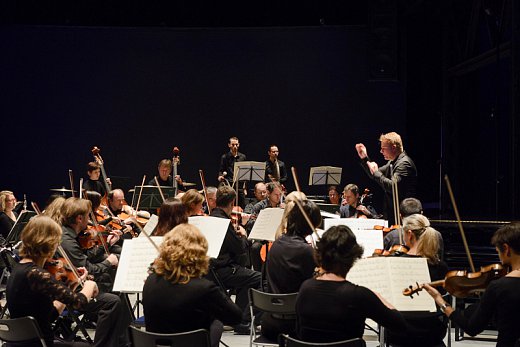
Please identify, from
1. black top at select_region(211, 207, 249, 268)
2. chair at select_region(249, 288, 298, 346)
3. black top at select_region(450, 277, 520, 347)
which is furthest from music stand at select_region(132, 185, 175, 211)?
black top at select_region(450, 277, 520, 347)

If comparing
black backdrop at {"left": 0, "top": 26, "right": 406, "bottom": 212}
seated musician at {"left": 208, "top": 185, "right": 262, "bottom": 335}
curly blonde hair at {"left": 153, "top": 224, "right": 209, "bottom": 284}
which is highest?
black backdrop at {"left": 0, "top": 26, "right": 406, "bottom": 212}

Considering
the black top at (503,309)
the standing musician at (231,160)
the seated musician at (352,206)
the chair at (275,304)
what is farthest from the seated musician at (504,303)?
the standing musician at (231,160)

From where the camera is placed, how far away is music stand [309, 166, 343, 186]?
10.9 meters

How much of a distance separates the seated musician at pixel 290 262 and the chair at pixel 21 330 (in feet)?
4.83

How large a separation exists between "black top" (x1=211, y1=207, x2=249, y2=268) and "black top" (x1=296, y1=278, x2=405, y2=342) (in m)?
2.62

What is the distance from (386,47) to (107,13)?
5.09 meters

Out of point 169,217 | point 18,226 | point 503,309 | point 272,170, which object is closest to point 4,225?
point 18,226

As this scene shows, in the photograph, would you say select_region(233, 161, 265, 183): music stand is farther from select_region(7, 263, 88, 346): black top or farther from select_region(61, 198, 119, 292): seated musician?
select_region(7, 263, 88, 346): black top

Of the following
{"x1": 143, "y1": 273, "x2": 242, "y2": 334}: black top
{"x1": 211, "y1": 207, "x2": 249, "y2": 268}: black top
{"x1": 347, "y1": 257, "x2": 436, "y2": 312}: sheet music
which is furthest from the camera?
{"x1": 211, "y1": 207, "x2": 249, "y2": 268}: black top

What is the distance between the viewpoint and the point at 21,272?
12.7ft

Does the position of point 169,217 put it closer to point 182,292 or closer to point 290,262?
point 290,262

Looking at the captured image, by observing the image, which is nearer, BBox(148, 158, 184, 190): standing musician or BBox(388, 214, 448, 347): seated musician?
BBox(388, 214, 448, 347): seated musician

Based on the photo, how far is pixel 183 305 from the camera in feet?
11.6

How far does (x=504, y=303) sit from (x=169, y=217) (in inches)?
95.7
